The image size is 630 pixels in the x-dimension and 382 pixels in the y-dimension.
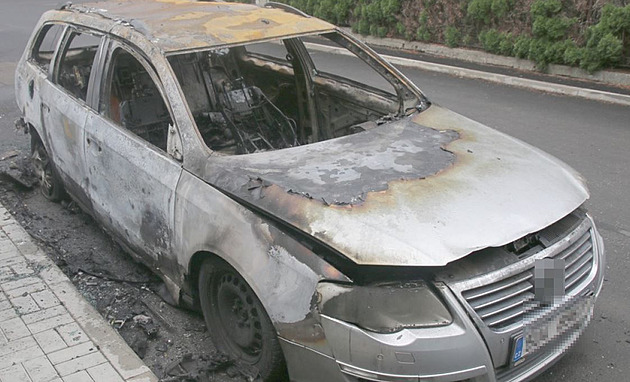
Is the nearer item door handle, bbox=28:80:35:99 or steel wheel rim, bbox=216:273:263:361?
steel wheel rim, bbox=216:273:263:361

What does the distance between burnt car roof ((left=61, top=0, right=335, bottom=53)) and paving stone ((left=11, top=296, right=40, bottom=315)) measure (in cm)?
184

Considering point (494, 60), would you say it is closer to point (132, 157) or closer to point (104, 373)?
point (132, 157)

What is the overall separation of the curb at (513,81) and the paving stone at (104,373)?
581 centimetres

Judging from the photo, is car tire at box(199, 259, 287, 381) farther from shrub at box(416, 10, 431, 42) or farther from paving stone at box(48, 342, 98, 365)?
shrub at box(416, 10, 431, 42)

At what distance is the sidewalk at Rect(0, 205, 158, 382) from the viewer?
319 centimetres

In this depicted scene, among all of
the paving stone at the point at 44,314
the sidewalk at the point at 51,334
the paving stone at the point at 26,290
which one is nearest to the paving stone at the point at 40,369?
the sidewalk at the point at 51,334

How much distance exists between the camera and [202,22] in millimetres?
3977

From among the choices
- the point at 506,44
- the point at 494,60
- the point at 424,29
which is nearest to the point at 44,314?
the point at 506,44

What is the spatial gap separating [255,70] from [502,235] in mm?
3338

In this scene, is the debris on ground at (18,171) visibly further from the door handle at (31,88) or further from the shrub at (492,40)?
the shrub at (492,40)

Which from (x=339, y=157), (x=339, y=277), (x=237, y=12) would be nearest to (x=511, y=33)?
(x=237, y=12)

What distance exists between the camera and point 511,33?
10570 mm

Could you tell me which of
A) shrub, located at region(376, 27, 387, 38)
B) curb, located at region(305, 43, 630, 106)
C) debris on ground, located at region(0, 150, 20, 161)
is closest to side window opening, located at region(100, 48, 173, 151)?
debris on ground, located at region(0, 150, 20, 161)

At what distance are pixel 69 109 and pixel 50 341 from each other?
178cm
